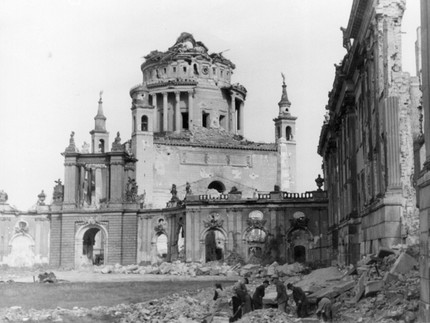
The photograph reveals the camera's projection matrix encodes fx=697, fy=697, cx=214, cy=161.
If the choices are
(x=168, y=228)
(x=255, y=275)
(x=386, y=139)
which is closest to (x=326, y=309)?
(x=386, y=139)

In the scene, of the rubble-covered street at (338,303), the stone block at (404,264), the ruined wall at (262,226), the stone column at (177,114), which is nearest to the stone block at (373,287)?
the rubble-covered street at (338,303)

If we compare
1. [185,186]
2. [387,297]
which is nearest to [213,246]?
[185,186]

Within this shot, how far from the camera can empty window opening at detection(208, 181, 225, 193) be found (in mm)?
70875

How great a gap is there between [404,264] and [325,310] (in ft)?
7.16

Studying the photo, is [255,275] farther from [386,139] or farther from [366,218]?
[386,139]

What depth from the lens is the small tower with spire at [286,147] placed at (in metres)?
73.2

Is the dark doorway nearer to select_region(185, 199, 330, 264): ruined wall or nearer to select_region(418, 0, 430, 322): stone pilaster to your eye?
select_region(185, 199, 330, 264): ruined wall

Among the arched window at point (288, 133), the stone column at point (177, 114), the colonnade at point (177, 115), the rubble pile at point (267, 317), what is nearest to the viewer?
the rubble pile at point (267, 317)

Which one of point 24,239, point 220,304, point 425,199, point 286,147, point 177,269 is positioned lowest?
point 220,304

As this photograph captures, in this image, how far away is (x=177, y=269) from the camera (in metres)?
49.1

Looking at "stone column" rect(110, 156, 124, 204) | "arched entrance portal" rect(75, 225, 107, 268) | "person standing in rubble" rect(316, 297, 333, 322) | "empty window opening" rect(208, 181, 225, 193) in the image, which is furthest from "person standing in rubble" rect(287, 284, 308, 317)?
"empty window opening" rect(208, 181, 225, 193)

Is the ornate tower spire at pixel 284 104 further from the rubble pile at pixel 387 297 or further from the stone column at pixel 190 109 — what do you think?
the rubble pile at pixel 387 297

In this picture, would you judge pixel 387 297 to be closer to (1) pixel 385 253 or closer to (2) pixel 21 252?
(1) pixel 385 253

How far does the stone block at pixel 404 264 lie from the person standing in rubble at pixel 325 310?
1693 mm
